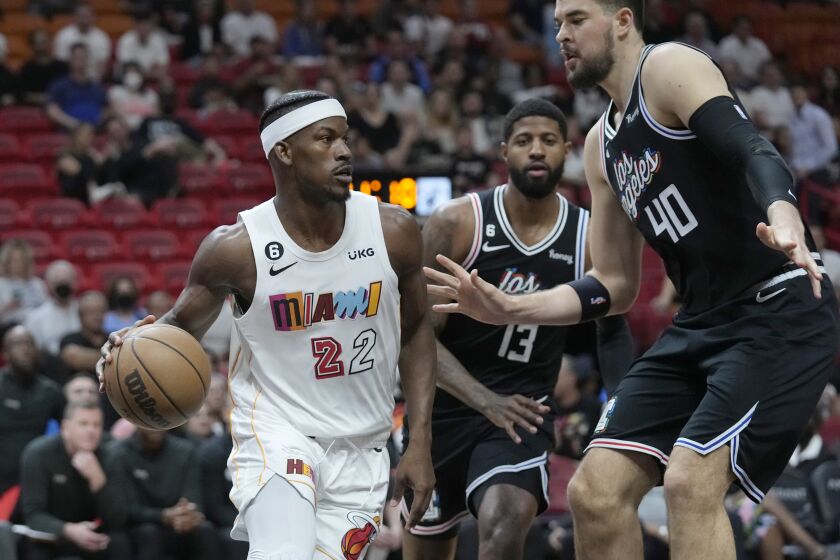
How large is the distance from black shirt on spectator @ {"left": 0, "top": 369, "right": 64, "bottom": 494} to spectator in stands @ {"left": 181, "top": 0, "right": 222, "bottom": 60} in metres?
7.96

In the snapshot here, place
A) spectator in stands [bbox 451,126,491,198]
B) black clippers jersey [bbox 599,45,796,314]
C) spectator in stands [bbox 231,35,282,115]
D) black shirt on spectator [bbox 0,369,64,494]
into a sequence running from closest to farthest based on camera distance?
black clippers jersey [bbox 599,45,796,314], black shirt on spectator [bbox 0,369,64,494], spectator in stands [bbox 451,126,491,198], spectator in stands [bbox 231,35,282,115]

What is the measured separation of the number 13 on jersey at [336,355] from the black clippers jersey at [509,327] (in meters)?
1.15

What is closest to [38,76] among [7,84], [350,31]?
[7,84]

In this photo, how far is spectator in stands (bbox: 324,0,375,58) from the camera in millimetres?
17094

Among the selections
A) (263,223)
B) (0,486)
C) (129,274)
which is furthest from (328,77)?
(263,223)

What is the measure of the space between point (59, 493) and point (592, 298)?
4.44m

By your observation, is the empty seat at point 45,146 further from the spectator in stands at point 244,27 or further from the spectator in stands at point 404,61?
the spectator in stands at point 404,61

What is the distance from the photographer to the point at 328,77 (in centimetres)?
1548

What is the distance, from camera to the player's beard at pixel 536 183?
6141 millimetres

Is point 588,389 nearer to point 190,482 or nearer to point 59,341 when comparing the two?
point 190,482

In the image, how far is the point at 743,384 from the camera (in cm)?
423

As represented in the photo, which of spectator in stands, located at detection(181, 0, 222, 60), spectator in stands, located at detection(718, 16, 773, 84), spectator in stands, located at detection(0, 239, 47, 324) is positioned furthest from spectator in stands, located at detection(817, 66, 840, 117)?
spectator in stands, located at detection(0, 239, 47, 324)

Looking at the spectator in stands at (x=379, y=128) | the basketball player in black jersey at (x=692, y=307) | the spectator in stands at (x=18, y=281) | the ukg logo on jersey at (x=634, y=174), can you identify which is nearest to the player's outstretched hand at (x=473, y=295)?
the basketball player in black jersey at (x=692, y=307)

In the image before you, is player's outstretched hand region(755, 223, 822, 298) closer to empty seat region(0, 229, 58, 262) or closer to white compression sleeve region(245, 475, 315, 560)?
white compression sleeve region(245, 475, 315, 560)
